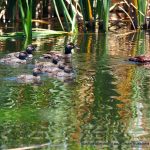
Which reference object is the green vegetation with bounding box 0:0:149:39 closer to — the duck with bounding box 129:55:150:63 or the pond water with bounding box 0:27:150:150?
the pond water with bounding box 0:27:150:150

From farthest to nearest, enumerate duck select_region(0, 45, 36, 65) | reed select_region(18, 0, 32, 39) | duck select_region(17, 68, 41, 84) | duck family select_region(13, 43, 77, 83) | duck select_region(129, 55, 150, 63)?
reed select_region(18, 0, 32, 39) < duck select_region(129, 55, 150, 63) < duck select_region(0, 45, 36, 65) < duck family select_region(13, 43, 77, 83) < duck select_region(17, 68, 41, 84)

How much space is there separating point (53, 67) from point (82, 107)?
293cm

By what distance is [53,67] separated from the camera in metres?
12.2

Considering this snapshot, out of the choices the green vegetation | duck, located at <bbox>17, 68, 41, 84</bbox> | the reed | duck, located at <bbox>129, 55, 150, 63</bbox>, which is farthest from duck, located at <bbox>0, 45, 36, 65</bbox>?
the green vegetation

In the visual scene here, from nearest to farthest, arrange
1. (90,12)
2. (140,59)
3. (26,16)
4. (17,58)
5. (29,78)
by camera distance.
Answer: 1. (29,78)
2. (17,58)
3. (140,59)
4. (26,16)
5. (90,12)

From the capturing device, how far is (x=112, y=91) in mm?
10594

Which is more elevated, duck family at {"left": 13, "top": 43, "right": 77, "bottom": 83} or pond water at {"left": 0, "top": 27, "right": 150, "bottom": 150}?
duck family at {"left": 13, "top": 43, "right": 77, "bottom": 83}

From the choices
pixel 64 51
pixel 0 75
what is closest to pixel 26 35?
pixel 64 51

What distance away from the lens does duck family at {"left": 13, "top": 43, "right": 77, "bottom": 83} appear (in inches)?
446

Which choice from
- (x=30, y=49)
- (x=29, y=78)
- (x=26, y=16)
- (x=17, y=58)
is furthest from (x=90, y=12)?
(x=29, y=78)

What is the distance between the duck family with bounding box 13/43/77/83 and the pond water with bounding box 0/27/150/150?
0.44 feet

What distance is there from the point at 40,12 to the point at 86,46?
470cm

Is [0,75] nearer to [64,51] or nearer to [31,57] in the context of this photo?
[31,57]

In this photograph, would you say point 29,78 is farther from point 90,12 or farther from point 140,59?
point 90,12
